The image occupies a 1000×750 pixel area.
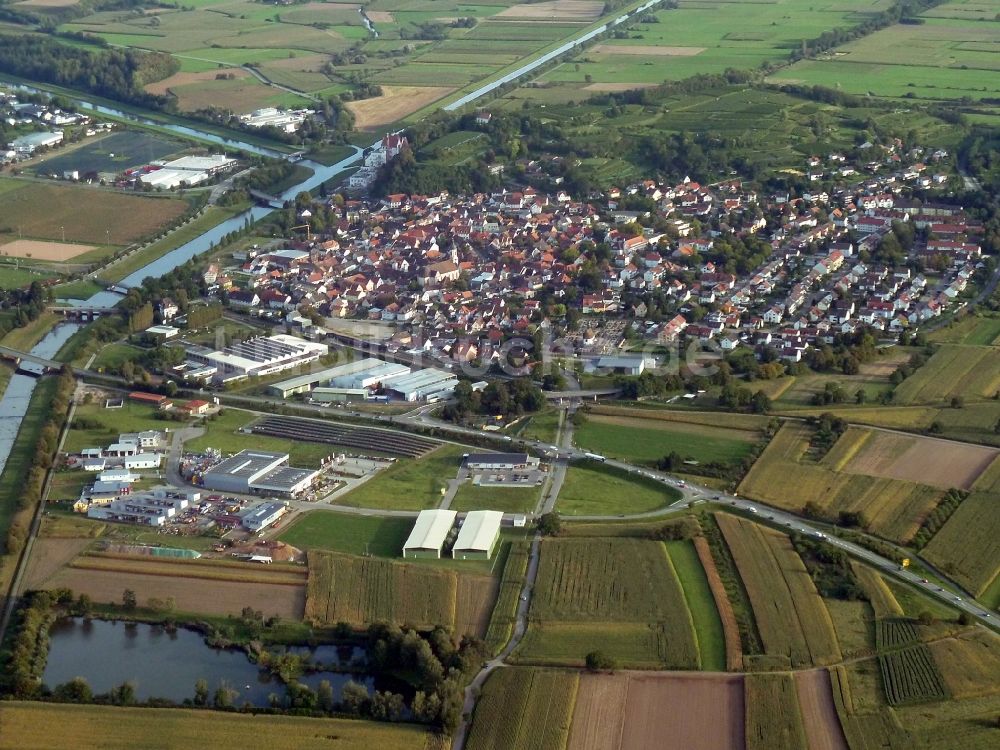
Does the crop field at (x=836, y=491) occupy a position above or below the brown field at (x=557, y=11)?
below

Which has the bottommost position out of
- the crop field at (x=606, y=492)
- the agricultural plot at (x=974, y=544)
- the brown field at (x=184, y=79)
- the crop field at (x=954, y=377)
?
the crop field at (x=954, y=377)

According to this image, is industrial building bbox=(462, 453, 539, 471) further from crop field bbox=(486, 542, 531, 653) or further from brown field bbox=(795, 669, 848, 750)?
brown field bbox=(795, 669, 848, 750)

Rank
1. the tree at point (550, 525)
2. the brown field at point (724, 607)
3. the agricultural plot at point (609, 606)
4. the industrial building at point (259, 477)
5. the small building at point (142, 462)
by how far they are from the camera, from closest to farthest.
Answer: the brown field at point (724, 607)
the agricultural plot at point (609, 606)
the tree at point (550, 525)
the industrial building at point (259, 477)
the small building at point (142, 462)

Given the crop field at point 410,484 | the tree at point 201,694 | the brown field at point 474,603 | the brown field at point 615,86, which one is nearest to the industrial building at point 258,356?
the crop field at point 410,484

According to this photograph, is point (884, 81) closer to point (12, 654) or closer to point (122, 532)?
point (122, 532)

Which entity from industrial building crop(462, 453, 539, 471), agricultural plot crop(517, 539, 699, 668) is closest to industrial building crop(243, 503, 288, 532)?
industrial building crop(462, 453, 539, 471)

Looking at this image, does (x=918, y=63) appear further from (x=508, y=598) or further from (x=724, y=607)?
(x=508, y=598)

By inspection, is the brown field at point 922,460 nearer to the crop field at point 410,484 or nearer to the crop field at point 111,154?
the crop field at point 410,484

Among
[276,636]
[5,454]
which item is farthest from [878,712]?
[5,454]
